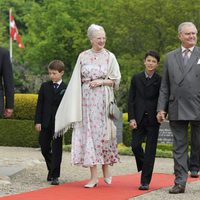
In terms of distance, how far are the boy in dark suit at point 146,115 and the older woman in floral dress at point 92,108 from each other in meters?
0.32

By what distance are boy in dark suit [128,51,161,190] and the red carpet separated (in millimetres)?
354

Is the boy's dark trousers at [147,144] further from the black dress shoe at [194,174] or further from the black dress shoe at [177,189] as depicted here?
the black dress shoe at [194,174]

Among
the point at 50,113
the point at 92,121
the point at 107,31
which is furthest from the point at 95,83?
the point at 107,31

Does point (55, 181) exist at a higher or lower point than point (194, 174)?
higher

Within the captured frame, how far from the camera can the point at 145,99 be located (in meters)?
8.88

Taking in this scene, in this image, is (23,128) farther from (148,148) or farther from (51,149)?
(148,148)

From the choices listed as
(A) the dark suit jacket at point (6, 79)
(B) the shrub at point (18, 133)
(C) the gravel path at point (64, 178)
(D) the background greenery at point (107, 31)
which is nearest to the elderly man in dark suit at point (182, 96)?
(C) the gravel path at point (64, 178)

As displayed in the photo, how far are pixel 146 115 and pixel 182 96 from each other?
0.69 meters

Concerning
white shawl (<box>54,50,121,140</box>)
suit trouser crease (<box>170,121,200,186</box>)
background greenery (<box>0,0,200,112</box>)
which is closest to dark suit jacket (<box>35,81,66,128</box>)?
white shawl (<box>54,50,121,140</box>)

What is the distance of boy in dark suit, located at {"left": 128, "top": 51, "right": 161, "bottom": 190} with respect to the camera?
880 centimetres

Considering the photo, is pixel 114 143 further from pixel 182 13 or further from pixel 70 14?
pixel 70 14

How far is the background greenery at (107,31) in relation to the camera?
2678cm

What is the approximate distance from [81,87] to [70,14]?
87.8 ft

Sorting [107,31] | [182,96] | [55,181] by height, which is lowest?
[55,181]
